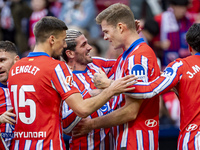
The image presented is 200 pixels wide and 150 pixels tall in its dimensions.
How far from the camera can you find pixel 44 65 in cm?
402

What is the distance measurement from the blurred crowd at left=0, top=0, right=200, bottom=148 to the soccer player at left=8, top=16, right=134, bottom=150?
10.4 feet

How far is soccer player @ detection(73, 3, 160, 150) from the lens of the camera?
4133 millimetres

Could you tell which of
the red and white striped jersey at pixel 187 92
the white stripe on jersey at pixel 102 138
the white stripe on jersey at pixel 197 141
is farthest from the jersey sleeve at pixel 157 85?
the white stripe on jersey at pixel 102 138

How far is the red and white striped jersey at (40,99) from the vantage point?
3984 mm

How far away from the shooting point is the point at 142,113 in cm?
427

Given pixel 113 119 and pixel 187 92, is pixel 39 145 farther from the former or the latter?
pixel 187 92

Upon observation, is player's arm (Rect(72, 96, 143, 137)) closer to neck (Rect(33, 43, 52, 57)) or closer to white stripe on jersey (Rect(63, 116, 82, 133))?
white stripe on jersey (Rect(63, 116, 82, 133))

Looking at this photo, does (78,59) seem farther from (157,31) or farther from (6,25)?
(6,25)

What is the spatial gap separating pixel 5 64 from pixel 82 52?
1.00m

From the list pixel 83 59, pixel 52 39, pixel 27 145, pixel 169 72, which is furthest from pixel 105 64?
pixel 27 145

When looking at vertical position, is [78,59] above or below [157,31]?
below

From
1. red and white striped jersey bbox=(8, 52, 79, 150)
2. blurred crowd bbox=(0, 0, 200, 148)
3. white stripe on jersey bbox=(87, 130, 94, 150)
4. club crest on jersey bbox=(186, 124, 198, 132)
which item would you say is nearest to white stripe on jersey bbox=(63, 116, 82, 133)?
white stripe on jersey bbox=(87, 130, 94, 150)

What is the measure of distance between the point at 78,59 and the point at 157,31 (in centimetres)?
375

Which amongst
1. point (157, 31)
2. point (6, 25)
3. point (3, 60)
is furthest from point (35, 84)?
point (6, 25)
